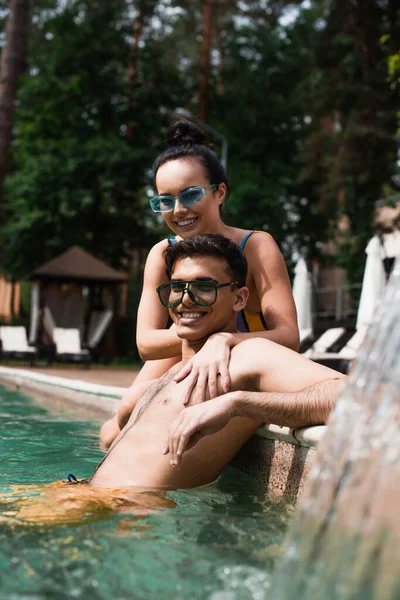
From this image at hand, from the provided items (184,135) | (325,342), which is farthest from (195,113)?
(184,135)

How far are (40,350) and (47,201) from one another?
644 cm

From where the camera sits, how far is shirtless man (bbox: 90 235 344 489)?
2.89m

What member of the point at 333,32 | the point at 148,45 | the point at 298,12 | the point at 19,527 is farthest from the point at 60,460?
the point at 298,12

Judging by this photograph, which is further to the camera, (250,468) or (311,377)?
(250,468)

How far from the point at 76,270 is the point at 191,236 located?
48.7 feet

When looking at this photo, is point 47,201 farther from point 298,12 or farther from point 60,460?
point 60,460

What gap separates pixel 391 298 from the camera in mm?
2229

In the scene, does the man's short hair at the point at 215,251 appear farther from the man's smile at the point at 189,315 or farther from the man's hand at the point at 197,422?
the man's hand at the point at 197,422

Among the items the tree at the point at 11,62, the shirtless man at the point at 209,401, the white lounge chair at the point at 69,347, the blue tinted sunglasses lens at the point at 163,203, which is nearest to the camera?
the shirtless man at the point at 209,401

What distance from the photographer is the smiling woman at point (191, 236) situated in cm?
363

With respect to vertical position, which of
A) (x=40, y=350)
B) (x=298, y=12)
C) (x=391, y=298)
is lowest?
(x=40, y=350)

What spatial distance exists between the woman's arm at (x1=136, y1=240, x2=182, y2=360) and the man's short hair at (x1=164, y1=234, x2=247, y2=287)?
480mm

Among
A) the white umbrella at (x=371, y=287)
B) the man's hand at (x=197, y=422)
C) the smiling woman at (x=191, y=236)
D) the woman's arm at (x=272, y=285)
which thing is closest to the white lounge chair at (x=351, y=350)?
the white umbrella at (x=371, y=287)

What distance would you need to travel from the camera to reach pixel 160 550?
229 cm
